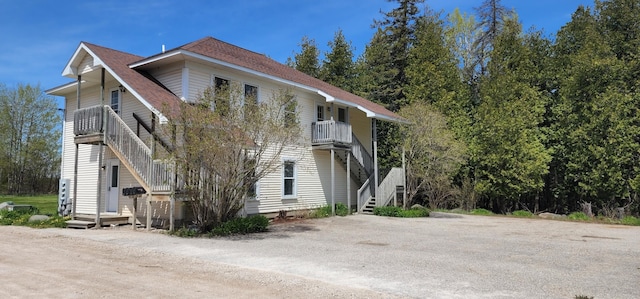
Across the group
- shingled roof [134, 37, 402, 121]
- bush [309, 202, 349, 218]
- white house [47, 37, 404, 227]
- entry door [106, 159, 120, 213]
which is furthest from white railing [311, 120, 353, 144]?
entry door [106, 159, 120, 213]

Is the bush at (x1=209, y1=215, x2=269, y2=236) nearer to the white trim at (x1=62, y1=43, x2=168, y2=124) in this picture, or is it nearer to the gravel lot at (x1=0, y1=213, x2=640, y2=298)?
the gravel lot at (x1=0, y1=213, x2=640, y2=298)

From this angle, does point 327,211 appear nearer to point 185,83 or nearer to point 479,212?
point 479,212

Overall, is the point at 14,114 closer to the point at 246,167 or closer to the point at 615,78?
the point at 246,167

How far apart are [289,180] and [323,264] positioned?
10659 millimetres

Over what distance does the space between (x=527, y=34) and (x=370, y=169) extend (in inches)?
516

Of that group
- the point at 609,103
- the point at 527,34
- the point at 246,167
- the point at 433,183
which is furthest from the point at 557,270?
the point at 527,34

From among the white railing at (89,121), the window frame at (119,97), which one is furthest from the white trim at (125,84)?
the window frame at (119,97)

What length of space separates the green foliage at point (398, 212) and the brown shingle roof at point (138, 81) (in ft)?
33.0

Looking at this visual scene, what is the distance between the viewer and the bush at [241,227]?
12.9m

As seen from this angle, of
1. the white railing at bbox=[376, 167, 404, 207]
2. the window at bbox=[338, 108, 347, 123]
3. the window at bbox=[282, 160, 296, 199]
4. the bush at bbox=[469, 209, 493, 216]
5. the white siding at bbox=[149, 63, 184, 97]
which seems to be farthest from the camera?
the window at bbox=[338, 108, 347, 123]

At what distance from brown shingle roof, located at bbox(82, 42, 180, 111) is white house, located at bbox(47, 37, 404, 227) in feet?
0.15

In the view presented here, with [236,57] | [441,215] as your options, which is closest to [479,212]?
[441,215]

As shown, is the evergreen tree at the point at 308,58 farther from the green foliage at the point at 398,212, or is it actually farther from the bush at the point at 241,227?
the bush at the point at 241,227

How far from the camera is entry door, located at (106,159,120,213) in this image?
17000 mm
